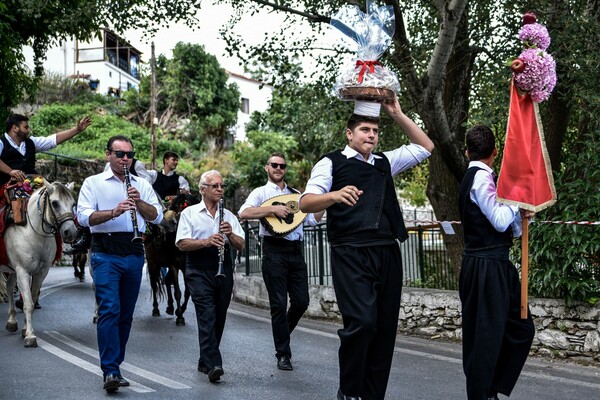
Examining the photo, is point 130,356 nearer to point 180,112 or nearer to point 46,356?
point 46,356

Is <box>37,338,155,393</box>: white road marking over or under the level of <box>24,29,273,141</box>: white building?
under

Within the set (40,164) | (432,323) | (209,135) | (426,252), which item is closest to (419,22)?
(426,252)

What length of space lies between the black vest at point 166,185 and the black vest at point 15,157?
2.64m

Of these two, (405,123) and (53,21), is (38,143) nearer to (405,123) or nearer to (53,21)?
(53,21)

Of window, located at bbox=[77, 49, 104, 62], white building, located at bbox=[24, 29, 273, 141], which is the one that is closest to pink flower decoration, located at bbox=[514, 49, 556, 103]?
white building, located at bbox=[24, 29, 273, 141]

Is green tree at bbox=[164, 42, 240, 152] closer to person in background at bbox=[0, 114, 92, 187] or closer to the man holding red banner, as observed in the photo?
person in background at bbox=[0, 114, 92, 187]

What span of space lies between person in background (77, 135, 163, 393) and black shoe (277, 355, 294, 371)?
5.85 feet

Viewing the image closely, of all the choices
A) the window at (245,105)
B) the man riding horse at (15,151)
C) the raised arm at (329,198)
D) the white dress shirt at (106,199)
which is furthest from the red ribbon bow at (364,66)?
the window at (245,105)

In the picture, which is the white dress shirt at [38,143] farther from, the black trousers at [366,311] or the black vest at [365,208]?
the black trousers at [366,311]

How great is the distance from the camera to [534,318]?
988 cm

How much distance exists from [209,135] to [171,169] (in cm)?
4000

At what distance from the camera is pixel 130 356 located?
960 cm

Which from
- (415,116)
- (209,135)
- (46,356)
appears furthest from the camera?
(209,135)

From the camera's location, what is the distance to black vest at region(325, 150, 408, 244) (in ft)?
19.4
